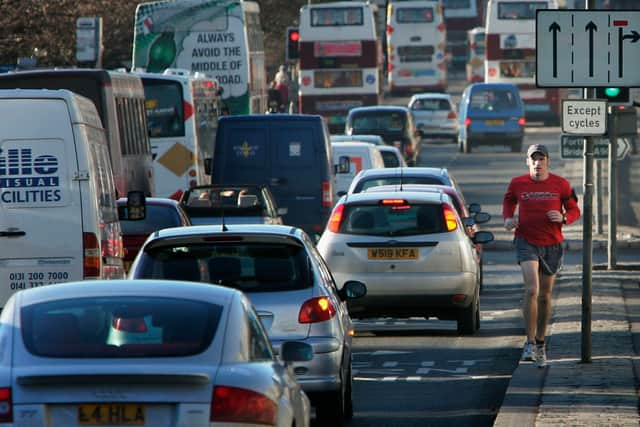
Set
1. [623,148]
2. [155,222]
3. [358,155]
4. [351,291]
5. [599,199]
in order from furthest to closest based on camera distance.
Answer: [358,155]
[599,199]
[623,148]
[155,222]
[351,291]

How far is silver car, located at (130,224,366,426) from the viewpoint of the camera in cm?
1134

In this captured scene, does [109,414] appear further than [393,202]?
No

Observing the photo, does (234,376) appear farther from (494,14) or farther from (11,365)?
(494,14)

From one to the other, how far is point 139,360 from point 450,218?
35.2ft

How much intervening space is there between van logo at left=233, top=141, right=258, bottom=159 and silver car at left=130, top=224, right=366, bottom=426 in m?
17.2

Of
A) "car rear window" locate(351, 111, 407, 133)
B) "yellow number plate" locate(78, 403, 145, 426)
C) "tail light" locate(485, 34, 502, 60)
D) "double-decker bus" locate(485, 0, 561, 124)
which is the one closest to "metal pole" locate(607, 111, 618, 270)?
"yellow number plate" locate(78, 403, 145, 426)

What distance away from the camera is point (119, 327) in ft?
25.1

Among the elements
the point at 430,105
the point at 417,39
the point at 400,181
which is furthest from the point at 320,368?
the point at 417,39

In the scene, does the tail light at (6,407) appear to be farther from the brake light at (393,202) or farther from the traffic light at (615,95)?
the brake light at (393,202)

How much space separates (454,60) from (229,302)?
112 meters

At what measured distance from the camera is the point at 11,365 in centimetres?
741

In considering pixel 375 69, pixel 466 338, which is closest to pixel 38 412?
pixel 466 338

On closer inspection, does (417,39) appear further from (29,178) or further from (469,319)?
(29,178)

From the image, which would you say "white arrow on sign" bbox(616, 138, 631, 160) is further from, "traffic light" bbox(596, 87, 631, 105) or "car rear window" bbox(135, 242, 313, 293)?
"car rear window" bbox(135, 242, 313, 293)
